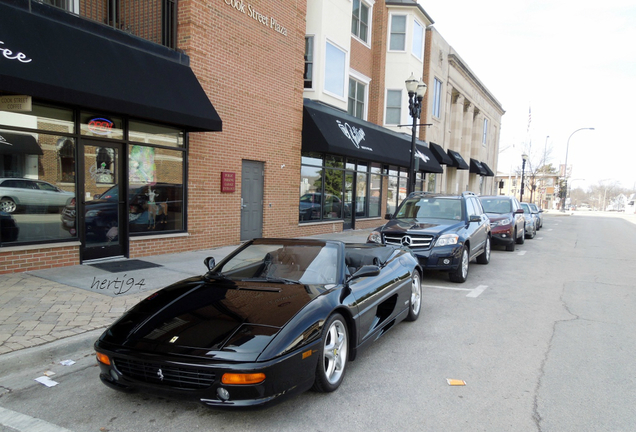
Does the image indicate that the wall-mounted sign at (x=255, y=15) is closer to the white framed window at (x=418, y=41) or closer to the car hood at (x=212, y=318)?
the car hood at (x=212, y=318)

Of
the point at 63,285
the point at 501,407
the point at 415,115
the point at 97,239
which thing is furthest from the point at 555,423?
the point at 415,115

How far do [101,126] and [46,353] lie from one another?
16.9 feet

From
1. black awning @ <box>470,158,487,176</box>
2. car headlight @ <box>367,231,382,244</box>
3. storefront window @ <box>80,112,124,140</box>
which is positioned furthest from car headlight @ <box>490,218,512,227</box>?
black awning @ <box>470,158,487,176</box>

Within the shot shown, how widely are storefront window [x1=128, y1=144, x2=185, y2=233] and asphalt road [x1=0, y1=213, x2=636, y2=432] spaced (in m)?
5.05

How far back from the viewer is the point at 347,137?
14.8 meters

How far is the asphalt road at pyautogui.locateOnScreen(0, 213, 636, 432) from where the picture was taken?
10.5 ft

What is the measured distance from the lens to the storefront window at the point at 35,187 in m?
6.89

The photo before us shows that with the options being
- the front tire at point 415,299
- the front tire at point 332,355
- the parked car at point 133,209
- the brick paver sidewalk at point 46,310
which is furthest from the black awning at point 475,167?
the front tire at point 332,355

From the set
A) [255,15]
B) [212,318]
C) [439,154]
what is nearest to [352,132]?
[255,15]

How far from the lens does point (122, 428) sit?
3.05 metres

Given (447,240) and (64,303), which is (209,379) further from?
(447,240)

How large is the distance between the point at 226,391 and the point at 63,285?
4802 millimetres

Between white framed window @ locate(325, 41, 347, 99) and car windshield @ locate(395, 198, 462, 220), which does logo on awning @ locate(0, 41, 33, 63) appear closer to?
car windshield @ locate(395, 198, 462, 220)

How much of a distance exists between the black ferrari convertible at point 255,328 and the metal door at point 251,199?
6.84 metres
